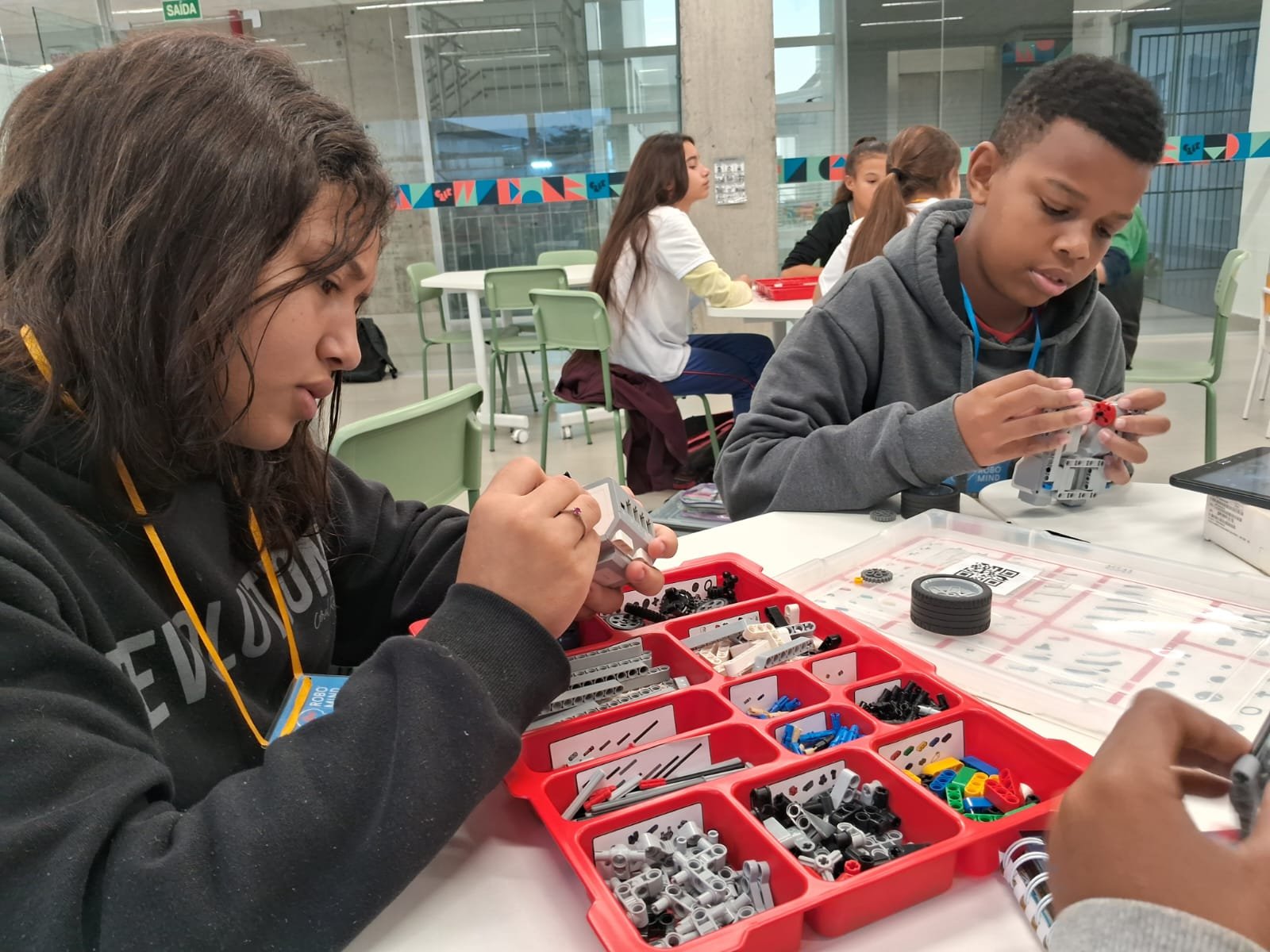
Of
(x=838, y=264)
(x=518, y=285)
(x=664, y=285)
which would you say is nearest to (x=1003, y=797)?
(x=838, y=264)

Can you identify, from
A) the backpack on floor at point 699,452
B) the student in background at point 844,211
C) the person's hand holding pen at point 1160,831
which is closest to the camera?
the person's hand holding pen at point 1160,831

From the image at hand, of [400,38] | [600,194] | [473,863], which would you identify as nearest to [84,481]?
[473,863]

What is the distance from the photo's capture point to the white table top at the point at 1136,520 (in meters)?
1.04

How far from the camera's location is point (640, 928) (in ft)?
1.63

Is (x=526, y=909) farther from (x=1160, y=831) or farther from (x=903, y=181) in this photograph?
(x=903, y=181)

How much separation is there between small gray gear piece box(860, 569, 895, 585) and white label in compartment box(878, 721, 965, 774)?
1.01ft

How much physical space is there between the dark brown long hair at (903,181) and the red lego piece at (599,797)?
240cm

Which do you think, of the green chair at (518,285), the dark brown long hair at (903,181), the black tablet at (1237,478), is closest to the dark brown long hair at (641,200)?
the green chair at (518,285)

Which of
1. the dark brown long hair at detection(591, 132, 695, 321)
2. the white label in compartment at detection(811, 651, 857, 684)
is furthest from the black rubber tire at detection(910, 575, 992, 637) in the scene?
the dark brown long hair at detection(591, 132, 695, 321)

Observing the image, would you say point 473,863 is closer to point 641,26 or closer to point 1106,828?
point 1106,828

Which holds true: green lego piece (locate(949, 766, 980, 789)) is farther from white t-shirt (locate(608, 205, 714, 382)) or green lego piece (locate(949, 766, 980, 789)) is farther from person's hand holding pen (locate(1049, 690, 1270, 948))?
white t-shirt (locate(608, 205, 714, 382))

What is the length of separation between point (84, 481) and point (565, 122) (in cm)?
565

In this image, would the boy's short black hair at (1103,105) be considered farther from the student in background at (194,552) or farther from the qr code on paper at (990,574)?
the student in background at (194,552)

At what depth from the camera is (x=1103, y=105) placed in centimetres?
118
